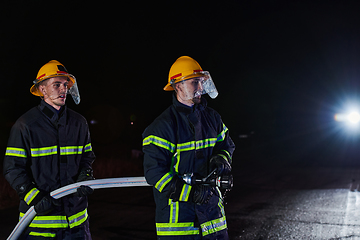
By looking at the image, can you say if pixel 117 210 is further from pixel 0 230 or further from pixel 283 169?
pixel 283 169

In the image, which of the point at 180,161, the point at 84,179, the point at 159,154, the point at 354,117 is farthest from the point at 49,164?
the point at 354,117

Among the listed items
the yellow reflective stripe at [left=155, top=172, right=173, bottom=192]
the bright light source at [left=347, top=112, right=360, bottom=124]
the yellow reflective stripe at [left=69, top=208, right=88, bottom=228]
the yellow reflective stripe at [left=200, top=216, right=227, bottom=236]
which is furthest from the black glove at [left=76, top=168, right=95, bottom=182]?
the bright light source at [left=347, top=112, right=360, bottom=124]

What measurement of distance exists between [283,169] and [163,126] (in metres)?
10.2

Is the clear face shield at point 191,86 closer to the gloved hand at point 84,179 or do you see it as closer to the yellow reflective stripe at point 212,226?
the yellow reflective stripe at point 212,226

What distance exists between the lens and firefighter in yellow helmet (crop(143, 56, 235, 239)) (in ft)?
8.81

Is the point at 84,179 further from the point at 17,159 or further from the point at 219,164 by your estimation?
the point at 219,164

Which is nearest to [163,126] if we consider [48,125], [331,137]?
[48,125]

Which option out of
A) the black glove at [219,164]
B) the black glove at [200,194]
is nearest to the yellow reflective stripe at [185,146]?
the black glove at [219,164]

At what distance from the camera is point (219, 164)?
281 centimetres

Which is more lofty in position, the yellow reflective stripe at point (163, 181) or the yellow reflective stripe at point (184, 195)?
the yellow reflective stripe at point (163, 181)

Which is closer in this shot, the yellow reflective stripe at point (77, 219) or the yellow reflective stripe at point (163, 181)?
the yellow reflective stripe at point (163, 181)

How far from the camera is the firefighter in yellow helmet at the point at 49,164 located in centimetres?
306

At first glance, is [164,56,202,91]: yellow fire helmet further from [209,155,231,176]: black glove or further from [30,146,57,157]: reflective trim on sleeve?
[30,146,57,157]: reflective trim on sleeve

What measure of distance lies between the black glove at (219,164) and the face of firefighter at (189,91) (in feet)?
1.65
